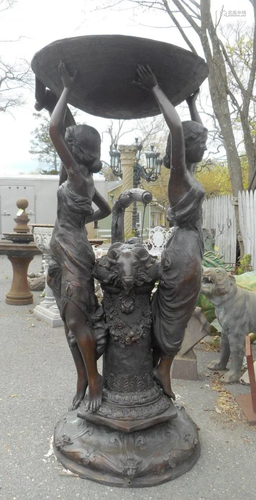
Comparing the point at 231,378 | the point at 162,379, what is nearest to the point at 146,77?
the point at 162,379

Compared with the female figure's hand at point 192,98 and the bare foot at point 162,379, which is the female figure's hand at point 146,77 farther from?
the bare foot at point 162,379

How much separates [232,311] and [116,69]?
269cm

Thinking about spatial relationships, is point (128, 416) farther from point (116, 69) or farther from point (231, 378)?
point (116, 69)

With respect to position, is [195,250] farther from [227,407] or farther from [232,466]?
[227,407]

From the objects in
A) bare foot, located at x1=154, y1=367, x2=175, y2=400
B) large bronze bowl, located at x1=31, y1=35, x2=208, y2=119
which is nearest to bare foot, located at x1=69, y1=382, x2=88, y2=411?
bare foot, located at x1=154, y1=367, x2=175, y2=400

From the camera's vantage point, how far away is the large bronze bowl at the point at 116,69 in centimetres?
214

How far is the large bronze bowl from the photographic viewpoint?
2139 millimetres

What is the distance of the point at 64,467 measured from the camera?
2527 millimetres

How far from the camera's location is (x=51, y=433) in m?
2.93

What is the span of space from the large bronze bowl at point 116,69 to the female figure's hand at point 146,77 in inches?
1.3

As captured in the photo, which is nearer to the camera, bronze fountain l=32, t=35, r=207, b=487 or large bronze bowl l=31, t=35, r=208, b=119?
large bronze bowl l=31, t=35, r=208, b=119

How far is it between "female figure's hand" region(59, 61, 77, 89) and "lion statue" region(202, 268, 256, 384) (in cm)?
238

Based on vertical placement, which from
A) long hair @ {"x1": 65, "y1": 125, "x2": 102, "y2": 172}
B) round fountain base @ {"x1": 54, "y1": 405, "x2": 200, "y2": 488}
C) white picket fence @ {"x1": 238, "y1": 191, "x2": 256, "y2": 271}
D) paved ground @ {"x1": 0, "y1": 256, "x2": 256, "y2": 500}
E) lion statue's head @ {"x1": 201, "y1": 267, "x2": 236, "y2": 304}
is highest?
long hair @ {"x1": 65, "y1": 125, "x2": 102, "y2": 172}

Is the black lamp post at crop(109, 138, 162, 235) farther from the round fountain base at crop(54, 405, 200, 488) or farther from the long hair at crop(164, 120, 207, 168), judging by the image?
the round fountain base at crop(54, 405, 200, 488)
